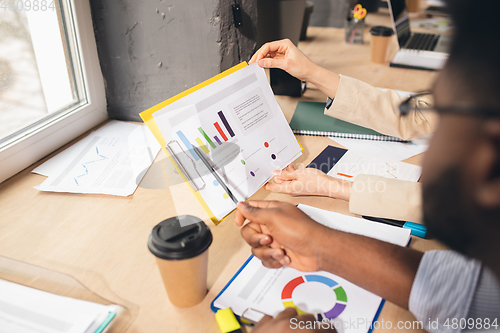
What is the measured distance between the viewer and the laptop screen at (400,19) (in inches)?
66.8

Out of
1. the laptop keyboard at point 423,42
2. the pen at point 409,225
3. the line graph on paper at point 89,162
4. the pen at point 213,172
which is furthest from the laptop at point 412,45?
the line graph on paper at point 89,162

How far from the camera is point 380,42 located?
1.68m

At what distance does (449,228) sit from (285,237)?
0.88 feet

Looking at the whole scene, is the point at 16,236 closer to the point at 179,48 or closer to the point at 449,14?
the point at 179,48

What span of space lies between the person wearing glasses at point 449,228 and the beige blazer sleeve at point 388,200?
0.15 metres

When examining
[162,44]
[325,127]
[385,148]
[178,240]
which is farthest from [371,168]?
[162,44]

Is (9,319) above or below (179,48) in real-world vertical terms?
below

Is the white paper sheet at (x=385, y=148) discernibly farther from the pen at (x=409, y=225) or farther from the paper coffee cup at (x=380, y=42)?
the paper coffee cup at (x=380, y=42)

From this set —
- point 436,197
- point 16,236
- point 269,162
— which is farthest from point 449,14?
point 16,236

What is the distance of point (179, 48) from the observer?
1081 mm

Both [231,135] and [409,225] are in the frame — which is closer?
[409,225]

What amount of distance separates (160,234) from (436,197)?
15.4 inches

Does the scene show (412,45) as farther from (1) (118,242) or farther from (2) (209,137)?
(1) (118,242)

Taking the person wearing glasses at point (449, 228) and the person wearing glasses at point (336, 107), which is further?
the person wearing glasses at point (336, 107)
